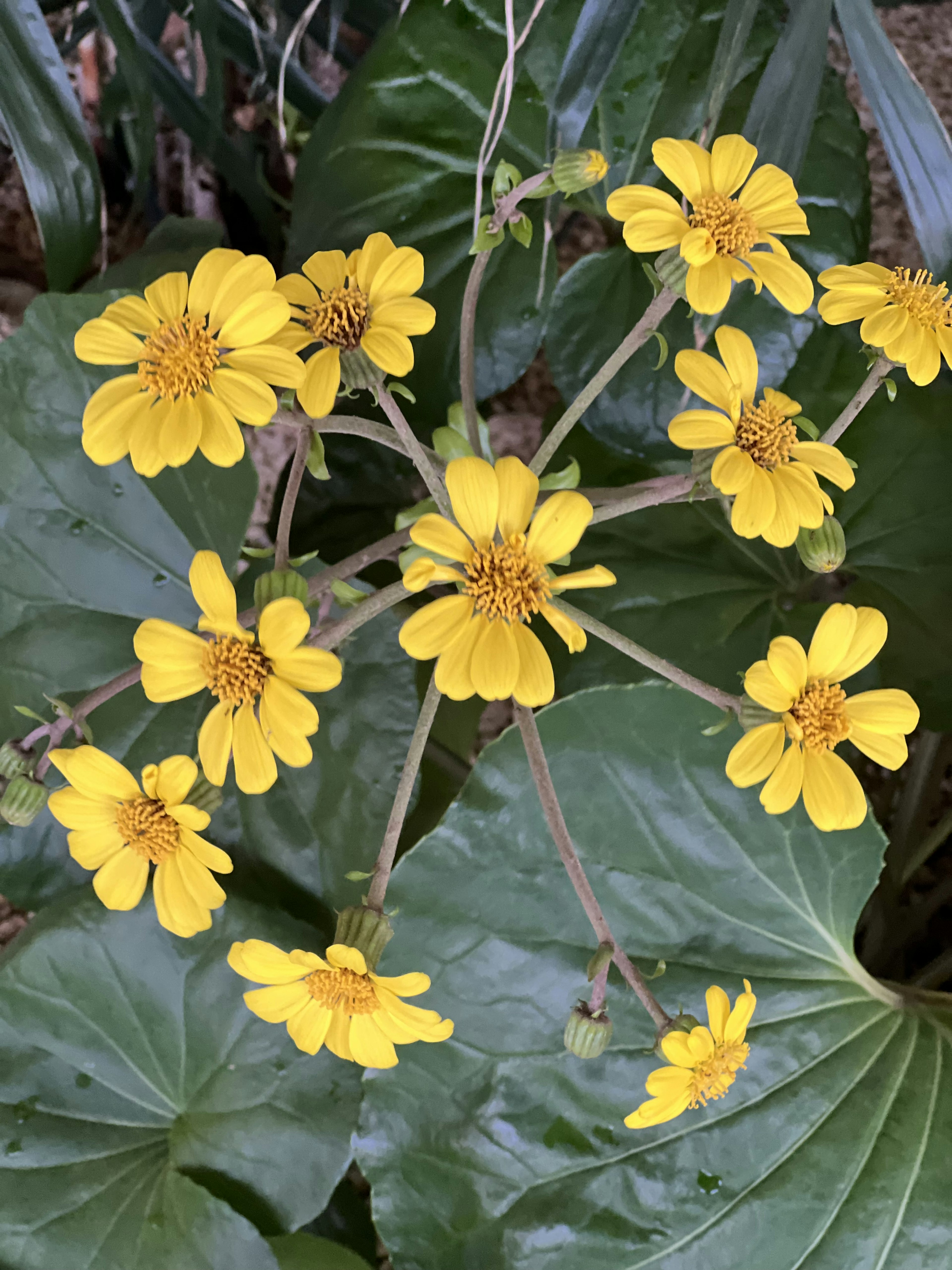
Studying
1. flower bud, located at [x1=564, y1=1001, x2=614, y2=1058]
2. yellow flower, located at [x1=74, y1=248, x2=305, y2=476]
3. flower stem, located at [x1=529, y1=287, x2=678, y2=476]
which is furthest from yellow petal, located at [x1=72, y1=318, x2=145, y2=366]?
flower bud, located at [x1=564, y1=1001, x2=614, y2=1058]

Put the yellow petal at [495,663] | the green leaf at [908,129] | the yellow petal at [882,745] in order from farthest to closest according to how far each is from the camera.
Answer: the green leaf at [908,129], the yellow petal at [882,745], the yellow petal at [495,663]

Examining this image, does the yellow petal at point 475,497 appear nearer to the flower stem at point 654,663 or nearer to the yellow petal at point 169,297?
the flower stem at point 654,663

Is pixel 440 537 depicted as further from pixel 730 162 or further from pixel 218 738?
pixel 730 162

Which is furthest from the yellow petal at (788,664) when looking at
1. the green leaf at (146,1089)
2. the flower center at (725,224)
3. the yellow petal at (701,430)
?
the green leaf at (146,1089)

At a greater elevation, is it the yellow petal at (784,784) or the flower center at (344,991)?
the yellow petal at (784,784)

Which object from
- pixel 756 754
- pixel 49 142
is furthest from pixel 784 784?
pixel 49 142

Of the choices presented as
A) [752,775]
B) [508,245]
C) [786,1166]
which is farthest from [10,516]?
[786,1166]

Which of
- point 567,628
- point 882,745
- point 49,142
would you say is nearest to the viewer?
point 567,628
